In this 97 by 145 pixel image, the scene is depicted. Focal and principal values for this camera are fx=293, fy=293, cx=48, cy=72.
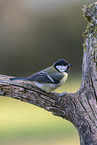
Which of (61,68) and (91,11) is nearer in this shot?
(91,11)

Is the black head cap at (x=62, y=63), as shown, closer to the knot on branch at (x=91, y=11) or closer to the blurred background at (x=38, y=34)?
the knot on branch at (x=91, y=11)

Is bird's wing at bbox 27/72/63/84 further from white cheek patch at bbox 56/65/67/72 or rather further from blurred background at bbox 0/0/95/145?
blurred background at bbox 0/0/95/145

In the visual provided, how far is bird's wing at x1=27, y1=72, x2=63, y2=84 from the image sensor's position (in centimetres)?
155

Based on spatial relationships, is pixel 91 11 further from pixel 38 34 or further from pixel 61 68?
pixel 38 34

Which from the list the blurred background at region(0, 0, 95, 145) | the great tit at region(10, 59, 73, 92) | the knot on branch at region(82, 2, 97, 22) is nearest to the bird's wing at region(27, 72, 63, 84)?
the great tit at region(10, 59, 73, 92)

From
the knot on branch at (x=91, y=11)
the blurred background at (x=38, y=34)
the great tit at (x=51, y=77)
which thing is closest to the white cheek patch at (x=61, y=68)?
the great tit at (x=51, y=77)

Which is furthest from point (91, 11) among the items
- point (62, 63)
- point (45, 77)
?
point (45, 77)

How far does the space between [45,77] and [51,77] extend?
0.15 ft

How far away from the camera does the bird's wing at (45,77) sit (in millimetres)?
1550

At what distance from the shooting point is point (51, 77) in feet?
5.40

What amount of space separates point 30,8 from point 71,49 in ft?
3.98

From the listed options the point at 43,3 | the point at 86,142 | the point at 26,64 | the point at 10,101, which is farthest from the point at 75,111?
the point at 43,3

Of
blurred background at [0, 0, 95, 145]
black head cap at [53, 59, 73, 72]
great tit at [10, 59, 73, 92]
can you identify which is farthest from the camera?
blurred background at [0, 0, 95, 145]

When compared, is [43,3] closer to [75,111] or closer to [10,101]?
[10,101]
